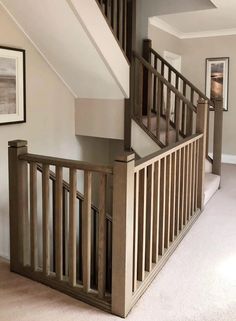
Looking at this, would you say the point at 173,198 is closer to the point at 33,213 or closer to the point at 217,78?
the point at 33,213

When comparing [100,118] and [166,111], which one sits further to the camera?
[100,118]

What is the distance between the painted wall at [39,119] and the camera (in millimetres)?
3541

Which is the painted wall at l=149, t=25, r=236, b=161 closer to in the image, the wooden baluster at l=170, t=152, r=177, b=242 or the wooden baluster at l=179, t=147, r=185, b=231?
the wooden baluster at l=179, t=147, r=185, b=231

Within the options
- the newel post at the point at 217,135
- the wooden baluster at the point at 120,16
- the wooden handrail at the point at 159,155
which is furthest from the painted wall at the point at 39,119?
the newel post at the point at 217,135

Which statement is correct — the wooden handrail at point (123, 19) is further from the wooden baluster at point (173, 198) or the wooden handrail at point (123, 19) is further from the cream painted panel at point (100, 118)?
the wooden baluster at point (173, 198)

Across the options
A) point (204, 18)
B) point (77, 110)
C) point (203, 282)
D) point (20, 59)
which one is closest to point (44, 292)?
point (203, 282)

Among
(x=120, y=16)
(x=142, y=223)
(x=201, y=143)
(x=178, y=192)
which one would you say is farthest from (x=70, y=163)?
(x=120, y=16)

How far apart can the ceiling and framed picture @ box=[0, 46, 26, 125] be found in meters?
2.41

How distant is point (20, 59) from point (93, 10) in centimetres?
87

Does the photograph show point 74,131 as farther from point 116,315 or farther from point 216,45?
point 216,45

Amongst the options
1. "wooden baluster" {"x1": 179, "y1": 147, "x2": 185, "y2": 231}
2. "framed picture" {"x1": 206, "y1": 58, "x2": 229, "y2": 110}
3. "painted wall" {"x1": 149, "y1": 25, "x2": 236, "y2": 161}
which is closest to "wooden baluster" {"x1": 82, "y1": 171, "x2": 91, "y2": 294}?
"wooden baluster" {"x1": 179, "y1": 147, "x2": 185, "y2": 231}

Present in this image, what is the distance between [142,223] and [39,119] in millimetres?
2061

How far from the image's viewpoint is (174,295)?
7.86 feet

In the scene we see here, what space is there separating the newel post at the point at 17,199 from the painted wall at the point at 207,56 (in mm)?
4153
